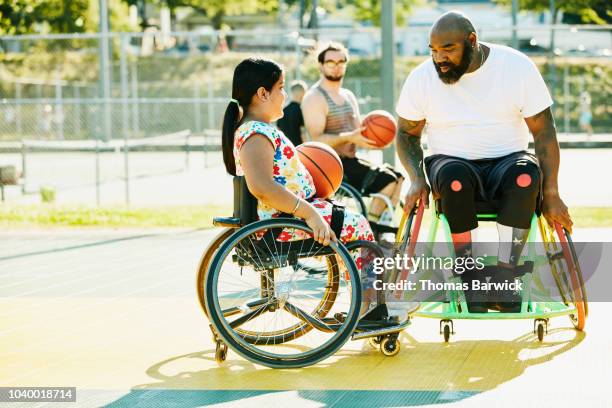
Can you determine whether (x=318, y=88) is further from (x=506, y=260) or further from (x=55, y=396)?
(x=55, y=396)

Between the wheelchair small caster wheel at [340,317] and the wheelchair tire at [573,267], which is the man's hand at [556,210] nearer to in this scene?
the wheelchair tire at [573,267]

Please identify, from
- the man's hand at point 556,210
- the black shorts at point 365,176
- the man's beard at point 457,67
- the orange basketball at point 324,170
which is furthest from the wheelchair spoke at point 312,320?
the black shorts at point 365,176

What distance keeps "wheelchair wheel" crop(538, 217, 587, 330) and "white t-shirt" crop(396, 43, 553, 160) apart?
0.48 metres

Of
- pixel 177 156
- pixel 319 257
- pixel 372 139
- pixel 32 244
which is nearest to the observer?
pixel 319 257

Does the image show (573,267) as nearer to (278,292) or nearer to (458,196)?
A: (458,196)

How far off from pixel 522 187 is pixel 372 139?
2.99 metres

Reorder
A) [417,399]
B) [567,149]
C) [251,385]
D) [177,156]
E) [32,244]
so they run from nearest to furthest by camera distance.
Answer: [417,399] → [251,385] → [32,244] → [567,149] → [177,156]

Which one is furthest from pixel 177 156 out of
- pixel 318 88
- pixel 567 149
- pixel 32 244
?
pixel 318 88

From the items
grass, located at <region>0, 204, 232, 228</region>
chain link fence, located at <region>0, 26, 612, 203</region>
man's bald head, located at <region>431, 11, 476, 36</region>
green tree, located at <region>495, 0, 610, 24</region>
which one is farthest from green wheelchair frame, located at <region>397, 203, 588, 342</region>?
green tree, located at <region>495, 0, 610, 24</region>

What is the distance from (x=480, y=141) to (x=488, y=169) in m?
0.19

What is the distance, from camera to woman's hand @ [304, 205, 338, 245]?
4754 millimetres

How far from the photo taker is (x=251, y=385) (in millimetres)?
4648

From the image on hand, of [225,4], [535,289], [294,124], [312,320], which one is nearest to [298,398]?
[312,320]

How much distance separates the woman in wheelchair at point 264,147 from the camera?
A: 191 inches
